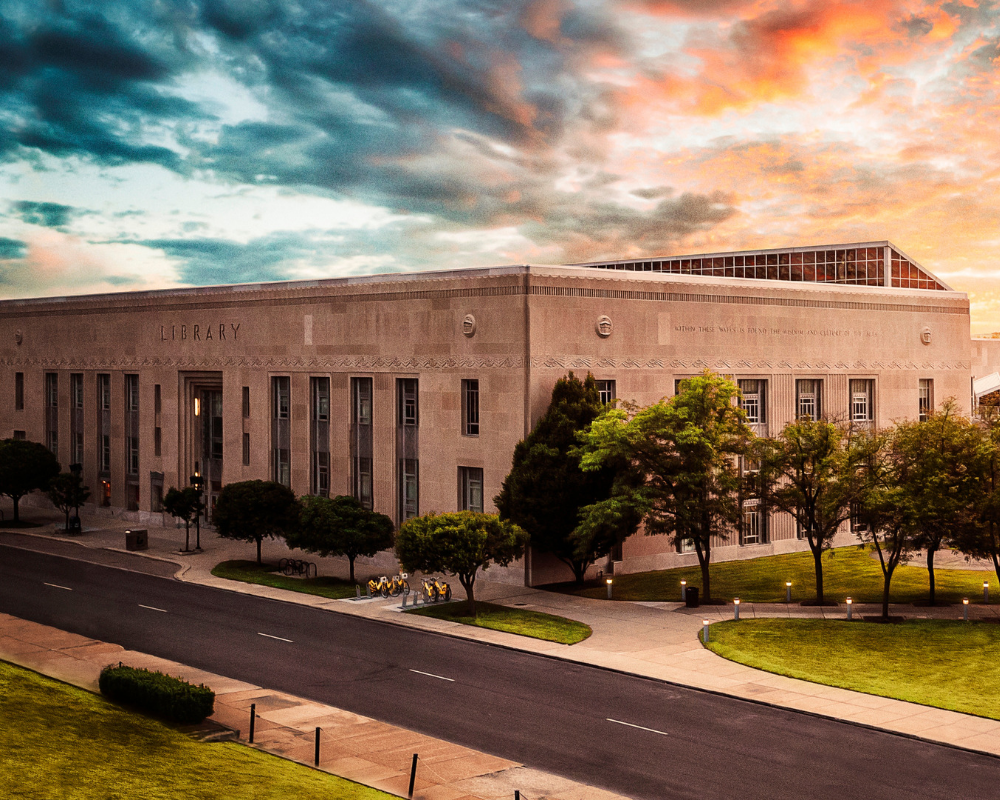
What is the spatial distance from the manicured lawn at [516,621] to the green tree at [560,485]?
407 centimetres

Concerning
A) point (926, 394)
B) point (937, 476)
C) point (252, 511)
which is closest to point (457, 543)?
point (252, 511)

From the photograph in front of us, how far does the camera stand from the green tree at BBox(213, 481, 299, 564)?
173 ft

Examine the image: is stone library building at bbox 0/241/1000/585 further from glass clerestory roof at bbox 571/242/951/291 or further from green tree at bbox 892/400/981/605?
green tree at bbox 892/400/981/605

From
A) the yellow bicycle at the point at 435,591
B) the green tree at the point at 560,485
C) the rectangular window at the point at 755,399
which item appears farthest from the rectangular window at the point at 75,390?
the rectangular window at the point at 755,399

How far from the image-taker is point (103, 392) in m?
74.0

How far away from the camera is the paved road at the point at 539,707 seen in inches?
958

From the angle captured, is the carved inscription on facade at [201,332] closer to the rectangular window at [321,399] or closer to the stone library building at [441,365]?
the stone library building at [441,365]

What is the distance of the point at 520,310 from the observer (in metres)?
48.2

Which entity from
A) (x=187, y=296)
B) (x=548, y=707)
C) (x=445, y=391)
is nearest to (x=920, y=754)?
(x=548, y=707)

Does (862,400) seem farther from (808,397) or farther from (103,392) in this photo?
(103,392)

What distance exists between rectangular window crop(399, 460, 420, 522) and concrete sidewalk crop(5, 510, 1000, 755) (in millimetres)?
3114

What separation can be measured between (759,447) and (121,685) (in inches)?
1043

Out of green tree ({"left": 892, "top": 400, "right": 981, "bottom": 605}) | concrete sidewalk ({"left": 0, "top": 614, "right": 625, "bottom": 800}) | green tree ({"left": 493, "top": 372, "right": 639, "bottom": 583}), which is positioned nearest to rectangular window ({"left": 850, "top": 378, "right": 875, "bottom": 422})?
green tree ({"left": 892, "top": 400, "right": 981, "bottom": 605})

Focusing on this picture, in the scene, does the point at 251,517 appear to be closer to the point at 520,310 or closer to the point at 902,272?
the point at 520,310
